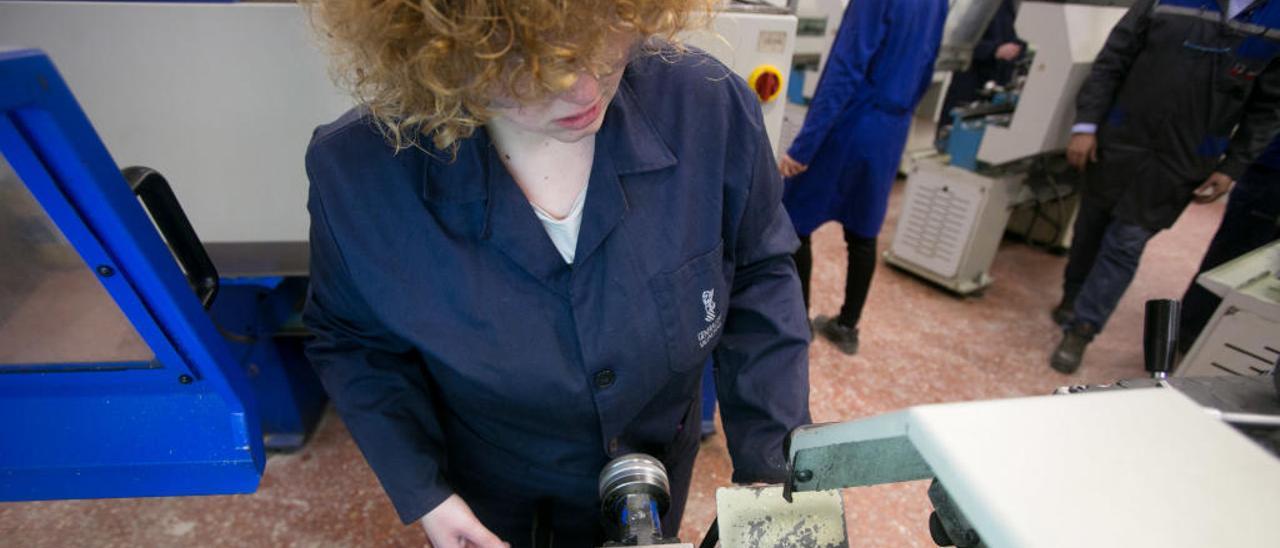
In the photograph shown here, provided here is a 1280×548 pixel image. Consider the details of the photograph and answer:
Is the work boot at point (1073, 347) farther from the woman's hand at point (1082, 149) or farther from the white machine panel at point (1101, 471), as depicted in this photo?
the white machine panel at point (1101, 471)

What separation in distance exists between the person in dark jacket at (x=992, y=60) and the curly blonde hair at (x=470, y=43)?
323 centimetres

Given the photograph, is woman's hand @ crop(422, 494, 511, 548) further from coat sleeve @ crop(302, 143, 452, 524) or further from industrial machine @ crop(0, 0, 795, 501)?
industrial machine @ crop(0, 0, 795, 501)

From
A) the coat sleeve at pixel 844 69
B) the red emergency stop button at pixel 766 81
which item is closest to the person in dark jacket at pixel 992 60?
the coat sleeve at pixel 844 69

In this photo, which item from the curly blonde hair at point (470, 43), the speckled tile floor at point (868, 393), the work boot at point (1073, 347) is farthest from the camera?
the work boot at point (1073, 347)

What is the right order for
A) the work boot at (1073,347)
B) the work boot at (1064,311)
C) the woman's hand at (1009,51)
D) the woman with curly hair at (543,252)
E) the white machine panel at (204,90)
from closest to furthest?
the woman with curly hair at (543,252) < the white machine panel at (204,90) < the work boot at (1073,347) < the work boot at (1064,311) < the woman's hand at (1009,51)

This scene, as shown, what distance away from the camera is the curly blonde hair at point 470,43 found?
0.47 meters

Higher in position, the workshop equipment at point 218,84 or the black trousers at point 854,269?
the workshop equipment at point 218,84

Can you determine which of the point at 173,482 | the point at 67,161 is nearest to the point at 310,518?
the point at 173,482

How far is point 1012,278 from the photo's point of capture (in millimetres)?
3004

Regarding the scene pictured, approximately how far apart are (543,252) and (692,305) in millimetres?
190

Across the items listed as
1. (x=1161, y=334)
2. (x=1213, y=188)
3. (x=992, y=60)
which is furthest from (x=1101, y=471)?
(x=992, y=60)

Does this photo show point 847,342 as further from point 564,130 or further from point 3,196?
point 3,196

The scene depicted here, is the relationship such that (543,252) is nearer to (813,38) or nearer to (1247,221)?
(1247,221)

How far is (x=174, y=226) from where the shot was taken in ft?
2.78
